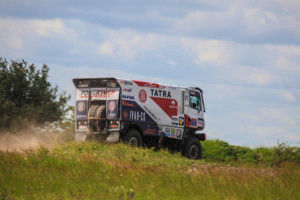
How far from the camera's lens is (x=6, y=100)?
29797mm

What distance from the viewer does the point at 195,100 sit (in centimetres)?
2356

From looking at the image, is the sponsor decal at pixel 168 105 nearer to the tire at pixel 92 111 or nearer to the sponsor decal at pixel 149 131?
the sponsor decal at pixel 149 131

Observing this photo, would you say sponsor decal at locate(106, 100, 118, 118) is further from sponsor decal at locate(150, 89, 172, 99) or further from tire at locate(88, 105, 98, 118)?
sponsor decal at locate(150, 89, 172, 99)

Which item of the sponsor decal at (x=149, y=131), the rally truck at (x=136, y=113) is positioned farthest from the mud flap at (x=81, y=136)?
the sponsor decal at (x=149, y=131)

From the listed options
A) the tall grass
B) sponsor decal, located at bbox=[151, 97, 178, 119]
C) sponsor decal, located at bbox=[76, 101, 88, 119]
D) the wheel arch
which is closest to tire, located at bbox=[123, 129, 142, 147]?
the wheel arch

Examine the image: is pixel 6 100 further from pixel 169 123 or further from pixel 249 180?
pixel 249 180

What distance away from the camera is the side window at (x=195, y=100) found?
23266 mm

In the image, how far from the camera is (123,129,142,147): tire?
19891 millimetres

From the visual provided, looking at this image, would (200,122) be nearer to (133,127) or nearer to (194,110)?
(194,110)

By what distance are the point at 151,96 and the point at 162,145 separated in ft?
9.33

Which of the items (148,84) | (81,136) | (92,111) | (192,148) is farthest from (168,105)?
(81,136)

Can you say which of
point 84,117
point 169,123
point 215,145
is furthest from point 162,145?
point 215,145

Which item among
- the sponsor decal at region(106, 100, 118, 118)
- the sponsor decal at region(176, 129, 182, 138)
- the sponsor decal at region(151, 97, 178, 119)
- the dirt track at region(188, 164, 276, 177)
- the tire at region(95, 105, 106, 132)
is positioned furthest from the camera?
the sponsor decal at region(176, 129, 182, 138)

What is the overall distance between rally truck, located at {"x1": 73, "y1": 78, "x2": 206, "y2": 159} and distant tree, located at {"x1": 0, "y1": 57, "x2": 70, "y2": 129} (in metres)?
9.98
